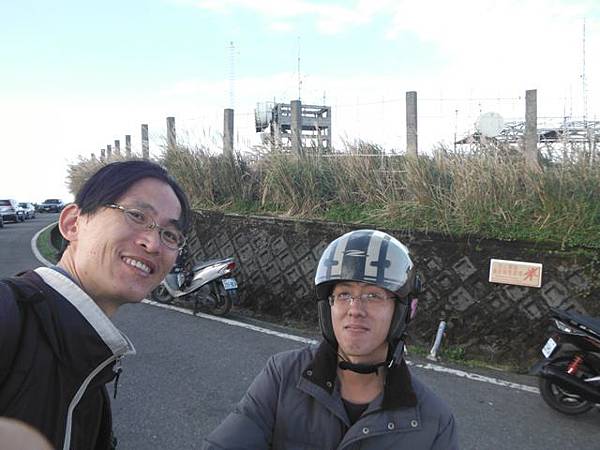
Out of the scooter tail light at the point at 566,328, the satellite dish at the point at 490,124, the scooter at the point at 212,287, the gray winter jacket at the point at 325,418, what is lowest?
the scooter at the point at 212,287

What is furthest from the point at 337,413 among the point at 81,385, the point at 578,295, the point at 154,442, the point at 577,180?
the point at 577,180

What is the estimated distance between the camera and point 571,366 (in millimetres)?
4469

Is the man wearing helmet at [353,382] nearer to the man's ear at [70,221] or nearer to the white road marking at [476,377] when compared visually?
the man's ear at [70,221]

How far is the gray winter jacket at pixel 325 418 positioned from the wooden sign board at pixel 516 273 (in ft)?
16.5

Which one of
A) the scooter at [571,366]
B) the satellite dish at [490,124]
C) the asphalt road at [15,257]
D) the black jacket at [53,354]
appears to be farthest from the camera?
the asphalt road at [15,257]

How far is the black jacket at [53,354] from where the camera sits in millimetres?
1195

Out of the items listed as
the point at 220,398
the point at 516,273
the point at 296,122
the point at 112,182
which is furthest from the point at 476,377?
the point at 296,122

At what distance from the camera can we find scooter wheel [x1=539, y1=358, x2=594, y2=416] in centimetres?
445

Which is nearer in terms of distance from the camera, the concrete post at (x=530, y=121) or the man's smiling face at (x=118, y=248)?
the man's smiling face at (x=118, y=248)

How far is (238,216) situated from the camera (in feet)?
32.9

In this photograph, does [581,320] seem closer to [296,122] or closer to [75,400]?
[75,400]

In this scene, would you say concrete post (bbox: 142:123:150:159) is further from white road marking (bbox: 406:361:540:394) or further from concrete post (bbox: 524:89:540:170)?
white road marking (bbox: 406:361:540:394)

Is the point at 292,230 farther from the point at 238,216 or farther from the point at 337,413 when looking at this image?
the point at 337,413

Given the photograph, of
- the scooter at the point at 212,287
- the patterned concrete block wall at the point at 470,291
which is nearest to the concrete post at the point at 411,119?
the patterned concrete block wall at the point at 470,291
